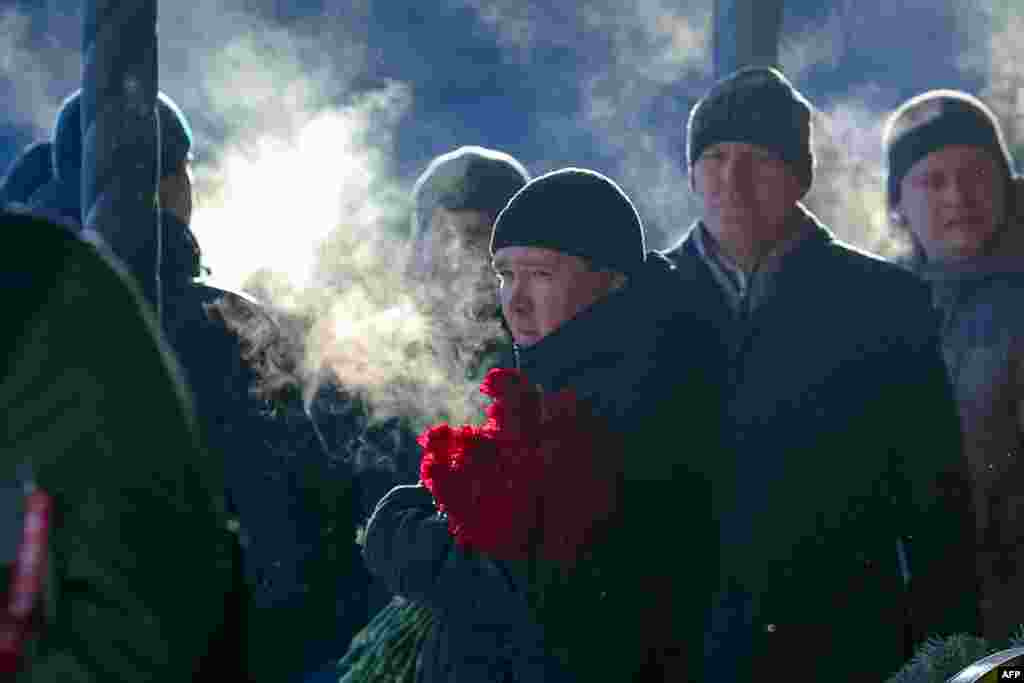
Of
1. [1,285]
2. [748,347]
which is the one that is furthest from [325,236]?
[1,285]

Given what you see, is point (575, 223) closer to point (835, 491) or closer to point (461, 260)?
point (461, 260)

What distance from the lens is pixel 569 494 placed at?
2.86 m

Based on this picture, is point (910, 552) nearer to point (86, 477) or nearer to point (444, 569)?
point (444, 569)

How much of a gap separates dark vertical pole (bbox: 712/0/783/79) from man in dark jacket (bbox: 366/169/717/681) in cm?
140

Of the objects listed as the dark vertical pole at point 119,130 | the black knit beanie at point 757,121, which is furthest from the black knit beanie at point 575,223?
the dark vertical pole at point 119,130

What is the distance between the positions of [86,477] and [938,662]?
87.3 inches

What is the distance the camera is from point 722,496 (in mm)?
3426

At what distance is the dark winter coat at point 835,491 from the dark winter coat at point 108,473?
211 cm

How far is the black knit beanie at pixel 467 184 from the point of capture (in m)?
4.17

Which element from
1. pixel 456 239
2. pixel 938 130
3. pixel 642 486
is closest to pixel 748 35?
pixel 938 130

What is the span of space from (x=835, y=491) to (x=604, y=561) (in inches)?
30.9

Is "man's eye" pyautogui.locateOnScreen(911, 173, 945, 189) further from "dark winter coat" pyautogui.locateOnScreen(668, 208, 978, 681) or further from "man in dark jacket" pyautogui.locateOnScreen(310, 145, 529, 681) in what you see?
"man in dark jacket" pyautogui.locateOnScreen(310, 145, 529, 681)

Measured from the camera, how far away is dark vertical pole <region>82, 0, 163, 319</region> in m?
2.44

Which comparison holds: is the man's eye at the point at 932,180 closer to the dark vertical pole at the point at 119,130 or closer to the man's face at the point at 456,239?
the man's face at the point at 456,239
